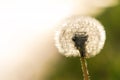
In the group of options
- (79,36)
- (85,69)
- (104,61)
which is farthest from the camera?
(104,61)

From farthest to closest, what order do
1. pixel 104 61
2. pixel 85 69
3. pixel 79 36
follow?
pixel 104 61, pixel 79 36, pixel 85 69

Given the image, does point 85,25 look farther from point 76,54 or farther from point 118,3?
point 118,3

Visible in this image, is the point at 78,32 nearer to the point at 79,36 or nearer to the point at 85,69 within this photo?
the point at 79,36

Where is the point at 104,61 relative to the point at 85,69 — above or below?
above

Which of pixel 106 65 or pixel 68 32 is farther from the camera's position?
pixel 106 65

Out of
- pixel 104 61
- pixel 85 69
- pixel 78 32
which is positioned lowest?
pixel 85 69

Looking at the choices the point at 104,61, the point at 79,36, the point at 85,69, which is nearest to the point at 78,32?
the point at 79,36

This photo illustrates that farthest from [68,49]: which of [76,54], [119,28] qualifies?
[119,28]
